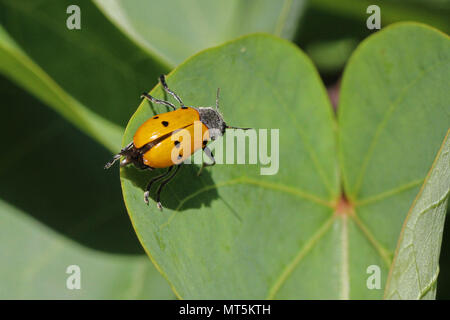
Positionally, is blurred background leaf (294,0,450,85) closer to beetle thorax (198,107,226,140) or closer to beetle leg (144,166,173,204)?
beetle thorax (198,107,226,140)

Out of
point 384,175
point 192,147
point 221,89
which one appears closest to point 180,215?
point 192,147

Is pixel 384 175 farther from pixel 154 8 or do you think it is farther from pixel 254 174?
pixel 154 8

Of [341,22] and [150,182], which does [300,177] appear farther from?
[341,22]

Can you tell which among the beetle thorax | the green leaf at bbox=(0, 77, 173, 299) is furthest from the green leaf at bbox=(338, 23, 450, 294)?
the green leaf at bbox=(0, 77, 173, 299)

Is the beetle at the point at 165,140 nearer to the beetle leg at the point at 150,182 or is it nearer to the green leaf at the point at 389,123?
the beetle leg at the point at 150,182

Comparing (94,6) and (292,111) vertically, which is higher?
(94,6)

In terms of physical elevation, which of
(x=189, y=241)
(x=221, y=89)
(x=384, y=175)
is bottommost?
(x=189, y=241)
